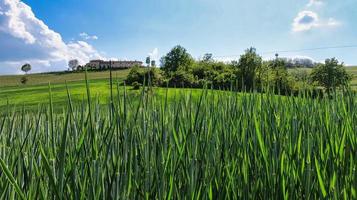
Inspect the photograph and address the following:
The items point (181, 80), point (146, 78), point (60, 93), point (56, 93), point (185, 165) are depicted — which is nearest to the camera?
point (185, 165)

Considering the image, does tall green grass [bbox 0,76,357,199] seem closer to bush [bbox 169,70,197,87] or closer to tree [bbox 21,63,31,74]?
bush [bbox 169,70,197,87]

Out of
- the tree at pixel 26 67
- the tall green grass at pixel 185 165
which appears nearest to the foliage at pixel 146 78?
the tall green grass at pixel 185 165

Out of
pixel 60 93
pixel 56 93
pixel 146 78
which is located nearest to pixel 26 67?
pixel 60 93

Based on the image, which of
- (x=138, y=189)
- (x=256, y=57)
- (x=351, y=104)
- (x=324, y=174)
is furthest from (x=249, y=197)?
(x=256, y=57)

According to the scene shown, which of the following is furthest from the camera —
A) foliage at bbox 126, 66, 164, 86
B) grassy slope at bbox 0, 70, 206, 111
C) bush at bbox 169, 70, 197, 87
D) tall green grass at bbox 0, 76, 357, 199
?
bush at bbox 169, 70, 197, 87

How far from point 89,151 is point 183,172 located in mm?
263

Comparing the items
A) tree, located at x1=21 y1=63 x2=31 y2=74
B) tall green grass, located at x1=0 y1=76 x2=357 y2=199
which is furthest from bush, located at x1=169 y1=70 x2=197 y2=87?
tree, located at x1=21 y1=63 x2=31 y2=74

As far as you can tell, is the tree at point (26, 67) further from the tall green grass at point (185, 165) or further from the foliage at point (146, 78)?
the tall green grass at point (185, 165)

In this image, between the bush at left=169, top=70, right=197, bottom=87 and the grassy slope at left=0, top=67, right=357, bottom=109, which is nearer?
the bush at left=169, top=70, right=197, bottom=87

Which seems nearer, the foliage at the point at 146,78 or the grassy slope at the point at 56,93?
the foliage at the point at 146,78

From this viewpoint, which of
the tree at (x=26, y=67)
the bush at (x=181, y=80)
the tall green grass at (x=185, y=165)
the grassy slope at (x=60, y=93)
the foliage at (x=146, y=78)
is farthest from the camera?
the tree at (x=26, y=67)

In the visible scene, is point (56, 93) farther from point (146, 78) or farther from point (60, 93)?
point (60, 93)

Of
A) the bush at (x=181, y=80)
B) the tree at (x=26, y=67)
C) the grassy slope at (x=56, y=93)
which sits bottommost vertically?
the grassy slope at (x=56, y=93)

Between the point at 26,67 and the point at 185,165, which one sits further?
the point at 26,67
